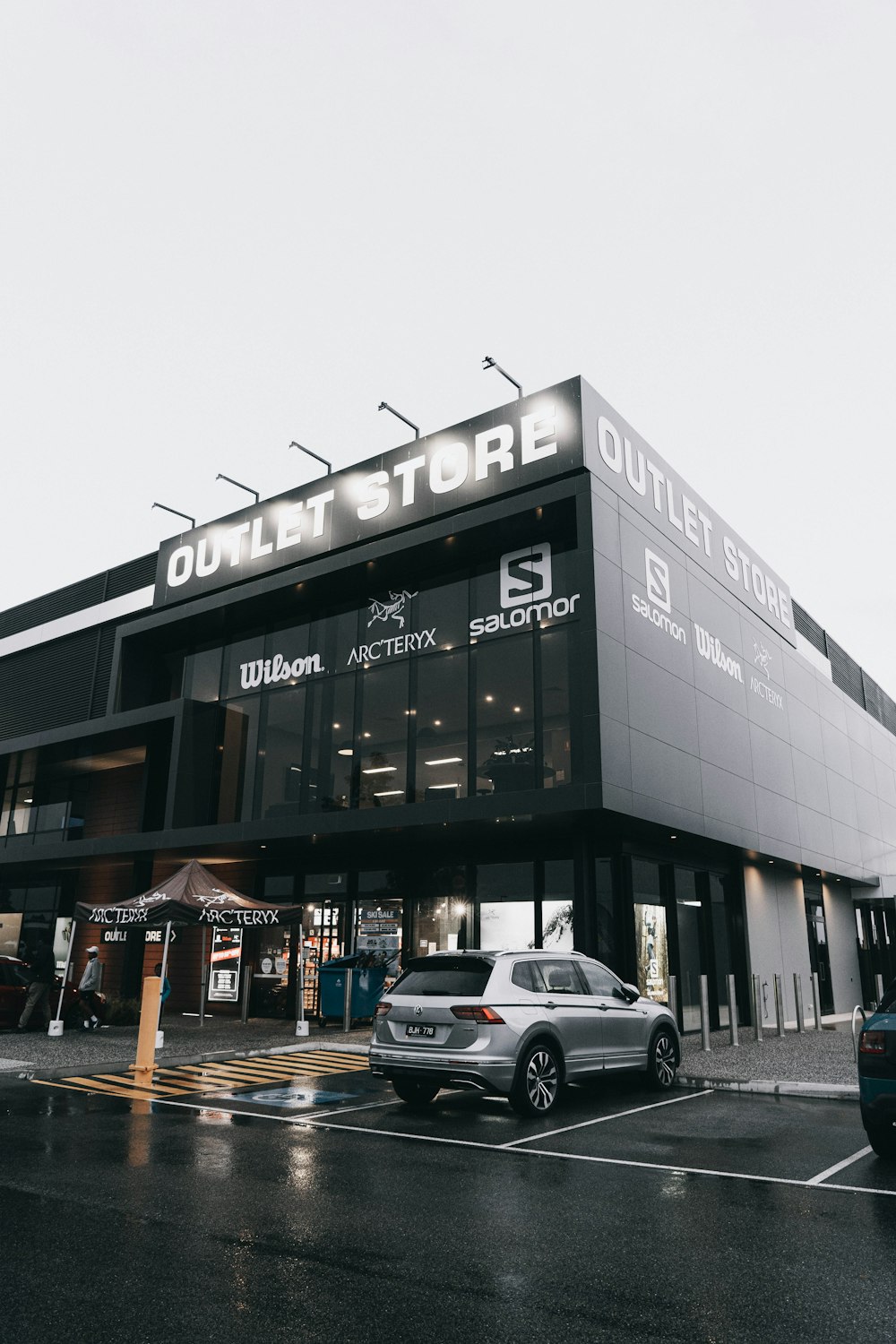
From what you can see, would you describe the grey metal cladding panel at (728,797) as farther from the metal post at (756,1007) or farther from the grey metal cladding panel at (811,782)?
the grey metal cladding panel at (811,782)

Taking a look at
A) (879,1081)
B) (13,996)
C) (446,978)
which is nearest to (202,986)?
(13,996)

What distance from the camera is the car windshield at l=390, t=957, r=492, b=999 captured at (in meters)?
10.0

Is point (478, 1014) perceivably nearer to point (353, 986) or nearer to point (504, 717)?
point (504, 717)

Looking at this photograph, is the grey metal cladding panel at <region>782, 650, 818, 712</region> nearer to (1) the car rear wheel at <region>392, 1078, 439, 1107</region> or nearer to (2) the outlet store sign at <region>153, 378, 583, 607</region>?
(2) the outlet store sign at <region>153, 378, 583, 607</region>

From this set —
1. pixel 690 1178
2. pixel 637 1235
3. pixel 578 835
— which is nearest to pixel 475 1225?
pixel 637 1235

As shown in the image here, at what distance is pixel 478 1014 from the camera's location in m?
9.70

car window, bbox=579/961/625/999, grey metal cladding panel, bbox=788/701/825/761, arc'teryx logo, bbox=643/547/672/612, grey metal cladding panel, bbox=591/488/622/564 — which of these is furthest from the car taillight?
grey metal cladding panel, bbox=788/701/825/761

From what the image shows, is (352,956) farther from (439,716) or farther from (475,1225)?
(475,1225)

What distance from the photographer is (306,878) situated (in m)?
21.5

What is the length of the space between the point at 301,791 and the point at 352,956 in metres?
3.59

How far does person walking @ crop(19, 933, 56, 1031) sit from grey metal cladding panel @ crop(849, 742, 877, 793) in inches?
955

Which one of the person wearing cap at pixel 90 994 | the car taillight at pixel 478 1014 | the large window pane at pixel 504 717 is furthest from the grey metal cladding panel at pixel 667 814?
the person wearing cap at pixel 90 994

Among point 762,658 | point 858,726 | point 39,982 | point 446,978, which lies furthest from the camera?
point 858,726

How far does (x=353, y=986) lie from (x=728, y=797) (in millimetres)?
8753
